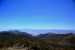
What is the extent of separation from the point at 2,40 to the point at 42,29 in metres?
2.78

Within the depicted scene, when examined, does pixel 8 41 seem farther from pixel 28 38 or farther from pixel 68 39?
pixel 68 39

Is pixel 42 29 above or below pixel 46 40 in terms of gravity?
above

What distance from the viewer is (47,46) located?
928 centimetres

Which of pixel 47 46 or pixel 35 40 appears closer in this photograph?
pixel 47 46

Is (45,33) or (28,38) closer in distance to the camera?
(45,33)

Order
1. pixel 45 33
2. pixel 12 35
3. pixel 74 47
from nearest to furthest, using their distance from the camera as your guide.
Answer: pixel 74 47 < pixel 45 33 < pixel 12 35

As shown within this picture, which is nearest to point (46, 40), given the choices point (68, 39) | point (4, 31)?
point (68, 39)

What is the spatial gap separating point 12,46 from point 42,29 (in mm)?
2023

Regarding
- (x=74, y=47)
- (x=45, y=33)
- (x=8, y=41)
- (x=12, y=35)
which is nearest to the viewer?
(x=74, y=47)

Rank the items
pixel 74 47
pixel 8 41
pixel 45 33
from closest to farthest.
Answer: pixel 74 47 < pixel 45 33 < pixel 8 41

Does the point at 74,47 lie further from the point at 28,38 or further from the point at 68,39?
the point at 28,38

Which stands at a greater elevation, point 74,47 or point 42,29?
point 42,29

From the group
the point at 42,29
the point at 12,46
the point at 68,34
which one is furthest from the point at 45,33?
the point at 12,46

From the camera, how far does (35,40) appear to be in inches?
395
